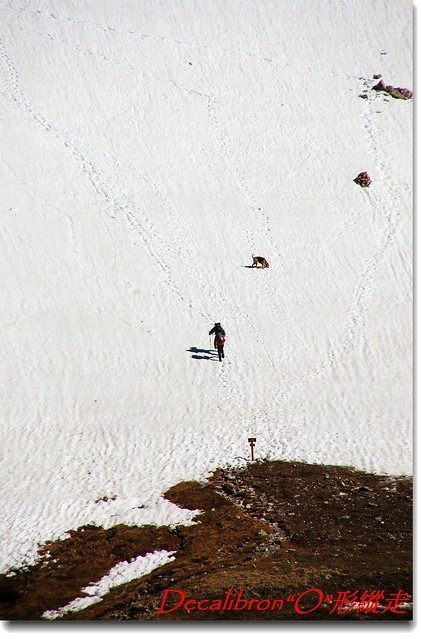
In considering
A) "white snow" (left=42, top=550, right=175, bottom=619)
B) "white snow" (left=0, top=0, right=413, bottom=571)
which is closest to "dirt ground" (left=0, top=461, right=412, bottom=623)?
"white snow" (left=42, top=550, right=175, bottom=619)

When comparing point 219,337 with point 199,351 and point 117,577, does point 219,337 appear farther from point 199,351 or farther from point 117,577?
point 117,577

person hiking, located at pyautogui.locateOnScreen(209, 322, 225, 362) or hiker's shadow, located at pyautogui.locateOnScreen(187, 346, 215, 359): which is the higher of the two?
A: person hiking, located at pyautogui.locateOnScreen(209, 322, 225, 362)

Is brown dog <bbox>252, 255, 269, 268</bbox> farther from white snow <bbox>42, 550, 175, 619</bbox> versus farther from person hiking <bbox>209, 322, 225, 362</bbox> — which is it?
white snow <bbox>42, 550, 175, 619</bbox>

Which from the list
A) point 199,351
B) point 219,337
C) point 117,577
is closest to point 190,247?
point 199,351

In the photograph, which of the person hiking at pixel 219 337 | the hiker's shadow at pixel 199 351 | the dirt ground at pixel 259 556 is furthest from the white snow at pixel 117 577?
the hiker's shadow at pixel 199 351

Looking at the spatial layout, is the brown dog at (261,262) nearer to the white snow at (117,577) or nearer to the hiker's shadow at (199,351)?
the hiker's shadow at (199,351)
